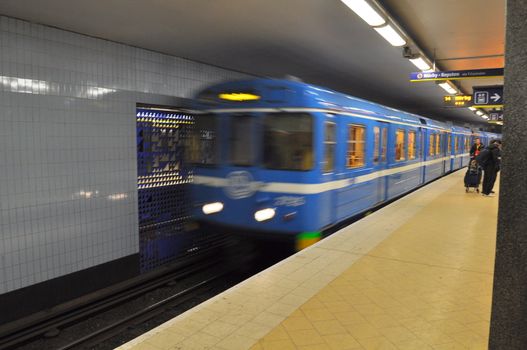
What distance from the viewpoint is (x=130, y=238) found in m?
7.10

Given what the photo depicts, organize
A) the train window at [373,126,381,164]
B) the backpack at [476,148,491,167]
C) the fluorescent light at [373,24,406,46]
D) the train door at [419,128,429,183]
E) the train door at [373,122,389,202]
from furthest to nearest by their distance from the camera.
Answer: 1. the train door at [419,128,429,183]
2. the backpack at [476,148,491,167]
3. the train door at [373,122,389,202]
4. the train window at [373,126,381,164]
5. the fluorescent light at [373,24,406,46]

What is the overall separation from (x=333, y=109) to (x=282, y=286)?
9.88 feet

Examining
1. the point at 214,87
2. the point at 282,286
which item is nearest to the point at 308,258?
the point at 282,286

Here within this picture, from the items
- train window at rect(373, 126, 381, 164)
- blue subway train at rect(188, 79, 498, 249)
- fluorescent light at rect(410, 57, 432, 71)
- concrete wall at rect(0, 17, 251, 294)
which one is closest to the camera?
concrete wall at rect(0, 17, 251, 294)

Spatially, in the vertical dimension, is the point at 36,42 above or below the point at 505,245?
above

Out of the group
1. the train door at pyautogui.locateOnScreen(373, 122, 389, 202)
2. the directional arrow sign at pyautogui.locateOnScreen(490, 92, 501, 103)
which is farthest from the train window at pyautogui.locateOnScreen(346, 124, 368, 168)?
the directional arrow sign at pyautogui.locateOnScreen(490, 92, 501, 103)

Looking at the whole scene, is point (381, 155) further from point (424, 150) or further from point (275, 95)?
point (424, 150)

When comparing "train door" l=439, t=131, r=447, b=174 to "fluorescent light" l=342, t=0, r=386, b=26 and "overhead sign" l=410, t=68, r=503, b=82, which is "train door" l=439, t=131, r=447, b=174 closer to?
"overhead sign" l=410, t=68, r=503, b=82

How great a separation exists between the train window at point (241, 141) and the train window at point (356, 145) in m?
1.84

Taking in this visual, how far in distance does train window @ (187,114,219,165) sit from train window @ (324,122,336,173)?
1718 millimetres

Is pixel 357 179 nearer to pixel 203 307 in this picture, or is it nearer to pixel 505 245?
pixel 203 307

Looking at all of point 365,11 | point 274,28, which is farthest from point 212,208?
point 365,11

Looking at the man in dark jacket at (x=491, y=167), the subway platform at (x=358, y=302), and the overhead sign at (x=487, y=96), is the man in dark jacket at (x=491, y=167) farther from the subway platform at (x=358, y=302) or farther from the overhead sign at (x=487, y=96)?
the subway platform at (x=358, y=302)

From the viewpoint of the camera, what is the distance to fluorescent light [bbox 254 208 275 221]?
5.75 m
